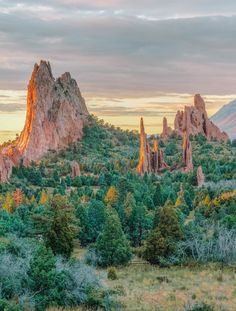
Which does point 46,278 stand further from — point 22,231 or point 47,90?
point 47,90

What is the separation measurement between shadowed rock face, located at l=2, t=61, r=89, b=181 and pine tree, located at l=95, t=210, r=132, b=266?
3960 inches

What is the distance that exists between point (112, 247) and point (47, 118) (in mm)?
115080

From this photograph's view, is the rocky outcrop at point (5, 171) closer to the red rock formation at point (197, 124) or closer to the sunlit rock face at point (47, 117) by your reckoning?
→ the sunlit rock face at point (47, 117)

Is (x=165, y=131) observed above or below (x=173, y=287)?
above

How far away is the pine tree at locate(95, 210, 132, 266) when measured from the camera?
43.3 m

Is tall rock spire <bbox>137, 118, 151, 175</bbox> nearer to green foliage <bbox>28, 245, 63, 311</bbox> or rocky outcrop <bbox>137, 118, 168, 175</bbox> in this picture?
rocky outcrop <bbox>137, 118, 168, 175</bbox>

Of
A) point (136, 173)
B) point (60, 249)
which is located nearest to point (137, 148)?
point (136, 173)

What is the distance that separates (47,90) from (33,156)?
2563 cm

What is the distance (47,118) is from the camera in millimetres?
155250

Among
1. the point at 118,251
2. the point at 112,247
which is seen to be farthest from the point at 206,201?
the point at 112,247

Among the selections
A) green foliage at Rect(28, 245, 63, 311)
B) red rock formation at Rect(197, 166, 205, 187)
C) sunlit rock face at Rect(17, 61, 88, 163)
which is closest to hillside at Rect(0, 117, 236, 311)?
green foliage at Rect(28, 245, 63, 311)

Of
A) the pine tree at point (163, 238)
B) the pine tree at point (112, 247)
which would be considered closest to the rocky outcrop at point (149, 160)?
the pine tree at point (163, 238)

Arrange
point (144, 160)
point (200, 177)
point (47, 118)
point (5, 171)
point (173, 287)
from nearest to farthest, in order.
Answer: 1. point (173, 287)
2. point (200, 177)
3. point (5, 171)
4. point (144, 160)
5. point (47, 118)

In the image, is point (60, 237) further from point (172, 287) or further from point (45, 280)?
point (45, 280)
